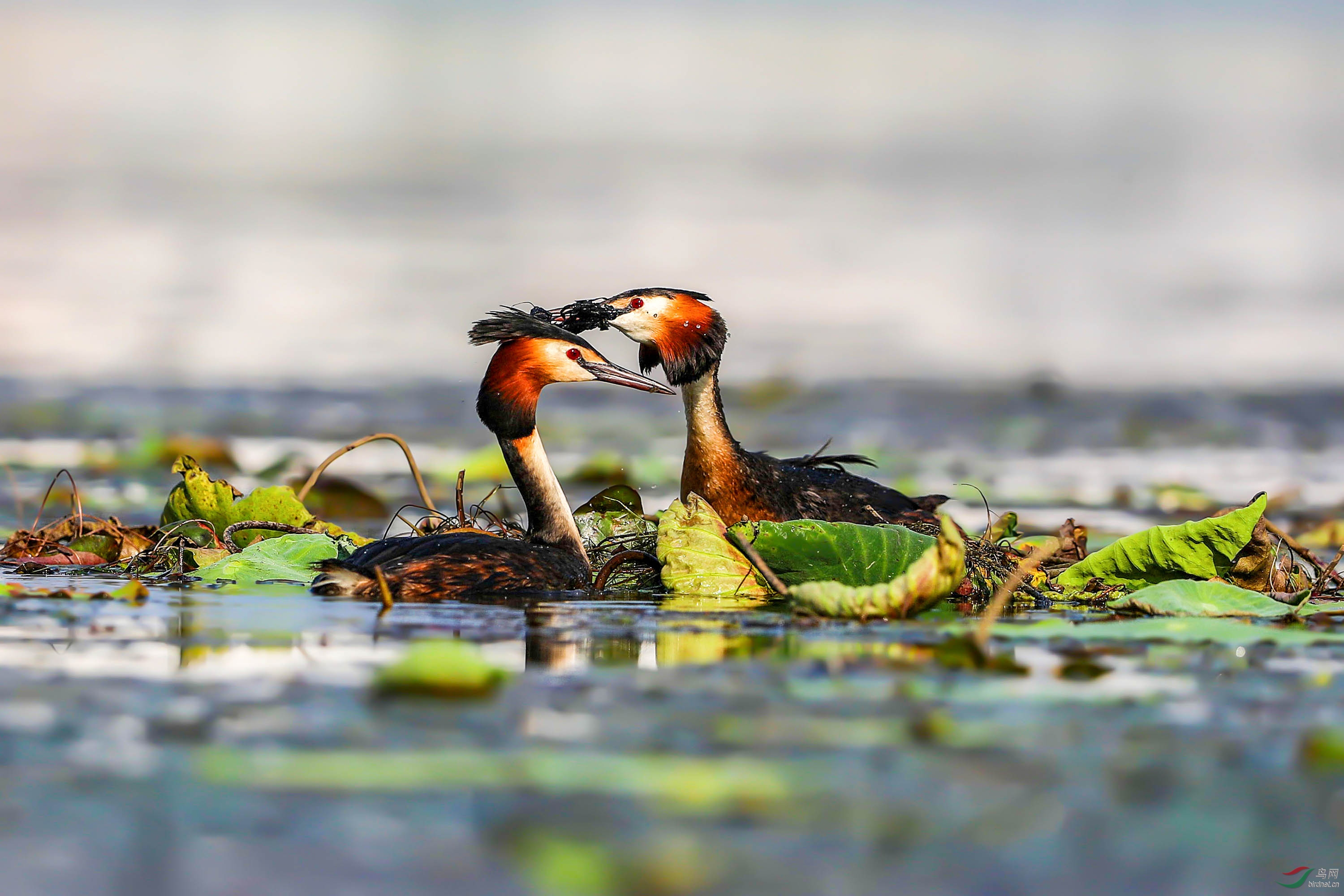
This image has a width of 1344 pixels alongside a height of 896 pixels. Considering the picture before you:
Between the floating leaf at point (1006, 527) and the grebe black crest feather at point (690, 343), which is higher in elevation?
the grebe black crest feather at point (690, 343)

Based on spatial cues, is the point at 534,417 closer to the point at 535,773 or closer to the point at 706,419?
the point at 706,419

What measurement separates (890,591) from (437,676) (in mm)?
1705

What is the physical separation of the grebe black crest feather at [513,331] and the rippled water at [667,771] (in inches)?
90.2

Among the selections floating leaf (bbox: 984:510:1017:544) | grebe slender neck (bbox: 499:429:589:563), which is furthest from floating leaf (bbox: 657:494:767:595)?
floating leaf (bbox: 984:510:1017:544)

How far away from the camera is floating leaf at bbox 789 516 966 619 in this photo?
421 centimetres

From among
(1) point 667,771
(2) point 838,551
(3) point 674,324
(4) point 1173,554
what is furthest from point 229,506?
(1) point 667,771

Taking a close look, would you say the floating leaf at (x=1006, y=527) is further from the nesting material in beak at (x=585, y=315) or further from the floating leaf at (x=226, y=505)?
the floating leaf at (x=226, y=505)

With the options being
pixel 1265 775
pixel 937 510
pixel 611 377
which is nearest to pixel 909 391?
pixel 937 510

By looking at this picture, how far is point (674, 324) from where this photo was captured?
21.5 ft

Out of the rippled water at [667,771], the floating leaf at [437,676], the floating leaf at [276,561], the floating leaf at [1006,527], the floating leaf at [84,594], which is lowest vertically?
the rippled water at [667,771]

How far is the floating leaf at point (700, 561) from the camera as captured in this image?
211 inches

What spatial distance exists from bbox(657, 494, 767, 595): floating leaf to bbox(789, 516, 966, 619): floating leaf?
1.10m

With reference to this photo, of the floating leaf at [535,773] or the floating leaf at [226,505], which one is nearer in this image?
the floating leaf at [535,773]

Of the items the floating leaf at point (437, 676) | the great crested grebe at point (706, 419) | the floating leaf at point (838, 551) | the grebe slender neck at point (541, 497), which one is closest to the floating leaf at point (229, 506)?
the grebe slender neck at point (541, 497)
